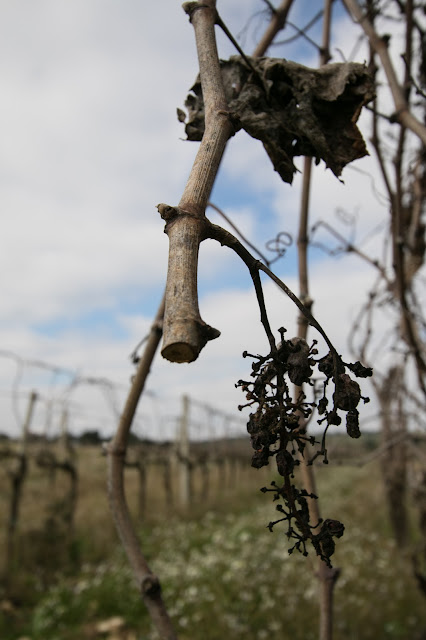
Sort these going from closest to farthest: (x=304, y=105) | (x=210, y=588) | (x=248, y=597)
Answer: (x=304, y=105)
(x=248, y=597)
(x=210, y=588)

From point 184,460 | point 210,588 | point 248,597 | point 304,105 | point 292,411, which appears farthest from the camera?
point 184,460

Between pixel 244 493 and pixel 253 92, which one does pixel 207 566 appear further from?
pixel 244 493

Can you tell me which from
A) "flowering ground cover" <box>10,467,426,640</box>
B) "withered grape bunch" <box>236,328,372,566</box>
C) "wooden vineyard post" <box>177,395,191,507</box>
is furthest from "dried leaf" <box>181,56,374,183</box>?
"wooden vineyard post" <box>177,395,191,507</box>

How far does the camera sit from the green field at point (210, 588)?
5258mm

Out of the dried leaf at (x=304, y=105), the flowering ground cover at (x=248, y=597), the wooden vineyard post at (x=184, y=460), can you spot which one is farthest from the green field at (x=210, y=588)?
the wooden vineyard post at (x=184, y=460)

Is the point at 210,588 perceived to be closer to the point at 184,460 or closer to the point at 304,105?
the point at 304,105

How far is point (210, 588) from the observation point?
6121 millimetres

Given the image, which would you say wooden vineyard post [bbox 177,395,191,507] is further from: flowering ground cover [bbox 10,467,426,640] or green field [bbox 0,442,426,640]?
flowering ground cover [bbox 10,467,426,640]

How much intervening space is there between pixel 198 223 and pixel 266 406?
256 millimetres

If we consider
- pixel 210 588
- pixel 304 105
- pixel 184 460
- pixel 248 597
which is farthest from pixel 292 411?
pixel 184 460

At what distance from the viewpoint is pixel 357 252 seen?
314 cm

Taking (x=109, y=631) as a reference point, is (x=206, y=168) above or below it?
above

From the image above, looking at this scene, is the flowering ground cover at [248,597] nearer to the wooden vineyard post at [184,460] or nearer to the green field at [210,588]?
the green field at [210,588]

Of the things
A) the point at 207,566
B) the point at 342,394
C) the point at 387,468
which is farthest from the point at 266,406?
the point at 387,468
